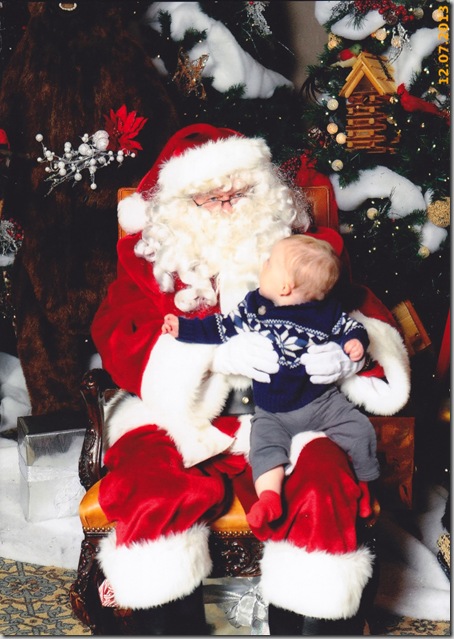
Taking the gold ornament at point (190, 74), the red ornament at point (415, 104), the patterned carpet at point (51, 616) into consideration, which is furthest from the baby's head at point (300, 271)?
the gold ornament at point (190, 74)

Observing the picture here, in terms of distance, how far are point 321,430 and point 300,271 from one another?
519 millimetres

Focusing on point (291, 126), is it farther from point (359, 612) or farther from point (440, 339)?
point (359, 612)

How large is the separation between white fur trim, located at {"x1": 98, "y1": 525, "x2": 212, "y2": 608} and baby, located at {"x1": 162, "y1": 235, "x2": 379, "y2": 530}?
224 mm

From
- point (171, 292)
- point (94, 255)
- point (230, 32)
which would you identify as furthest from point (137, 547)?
point (230, 32)

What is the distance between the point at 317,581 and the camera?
2.08m

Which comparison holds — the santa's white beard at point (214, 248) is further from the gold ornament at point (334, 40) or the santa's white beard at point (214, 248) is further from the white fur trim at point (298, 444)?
the gold ornament at point (334, 40)

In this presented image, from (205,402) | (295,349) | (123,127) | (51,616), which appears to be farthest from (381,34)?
(51,616)

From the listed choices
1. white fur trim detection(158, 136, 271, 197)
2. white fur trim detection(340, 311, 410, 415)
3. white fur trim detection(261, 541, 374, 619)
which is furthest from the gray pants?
white fur trim detection(158, 136, 271, 197)

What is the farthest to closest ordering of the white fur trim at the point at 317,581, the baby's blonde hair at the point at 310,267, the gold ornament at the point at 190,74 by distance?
the gold ornament at the point at 190,74, the baby's blonde hair at the point at 310,267, the white fur trim at the point at 317,581

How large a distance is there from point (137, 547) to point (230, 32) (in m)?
2.64

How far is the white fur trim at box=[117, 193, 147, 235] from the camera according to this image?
2.82m

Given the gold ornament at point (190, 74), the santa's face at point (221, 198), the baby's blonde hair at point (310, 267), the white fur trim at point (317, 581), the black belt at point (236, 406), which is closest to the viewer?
the white fur trim at point (317, 581)

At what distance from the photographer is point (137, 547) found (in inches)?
86.4

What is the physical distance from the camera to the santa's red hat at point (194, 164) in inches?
106
